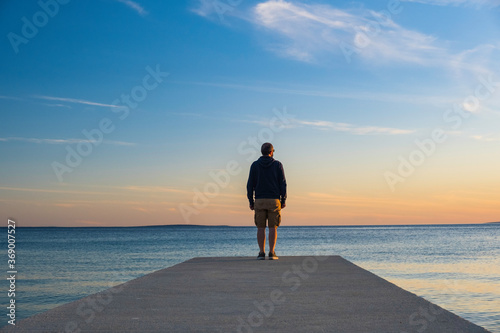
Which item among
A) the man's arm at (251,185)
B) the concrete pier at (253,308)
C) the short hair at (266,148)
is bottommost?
the concrete pier at (253,308)

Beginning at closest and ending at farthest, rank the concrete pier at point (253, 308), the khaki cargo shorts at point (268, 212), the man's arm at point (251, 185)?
the concrete pier at point (253, 308) → the khaki cargo shorts at point (268, 212) → the man's arm at point (251, 185)

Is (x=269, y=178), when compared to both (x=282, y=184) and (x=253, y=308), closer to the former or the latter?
(x=282, y=184)

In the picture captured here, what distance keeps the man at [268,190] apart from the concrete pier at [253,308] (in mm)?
2323

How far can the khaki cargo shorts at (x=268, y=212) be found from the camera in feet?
30.0

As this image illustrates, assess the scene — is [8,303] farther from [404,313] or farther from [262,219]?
[404,313]

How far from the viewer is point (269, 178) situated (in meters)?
9.16

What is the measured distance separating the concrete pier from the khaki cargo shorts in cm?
231

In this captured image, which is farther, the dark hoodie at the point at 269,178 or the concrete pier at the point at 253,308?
the dark hoodie at the point at 269,178

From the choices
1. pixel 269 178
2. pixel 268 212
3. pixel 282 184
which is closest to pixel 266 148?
pixel 269 178

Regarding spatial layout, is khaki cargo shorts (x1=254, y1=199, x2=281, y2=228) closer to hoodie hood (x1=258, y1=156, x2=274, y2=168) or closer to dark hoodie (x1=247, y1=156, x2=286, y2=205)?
dark hoodie (x1=247, y1=156, x2=286, y2=205)

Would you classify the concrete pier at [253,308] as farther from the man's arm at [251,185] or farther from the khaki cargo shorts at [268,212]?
the man's arm at [251,185]

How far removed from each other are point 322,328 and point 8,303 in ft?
48.6

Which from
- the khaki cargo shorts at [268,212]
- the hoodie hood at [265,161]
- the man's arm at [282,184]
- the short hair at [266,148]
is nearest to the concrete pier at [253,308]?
the khaki cargo shorts at [268,212]

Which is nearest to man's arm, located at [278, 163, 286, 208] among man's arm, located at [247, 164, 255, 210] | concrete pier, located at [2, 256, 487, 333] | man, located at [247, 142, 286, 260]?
man, located at [247, 142, 286, 260]
